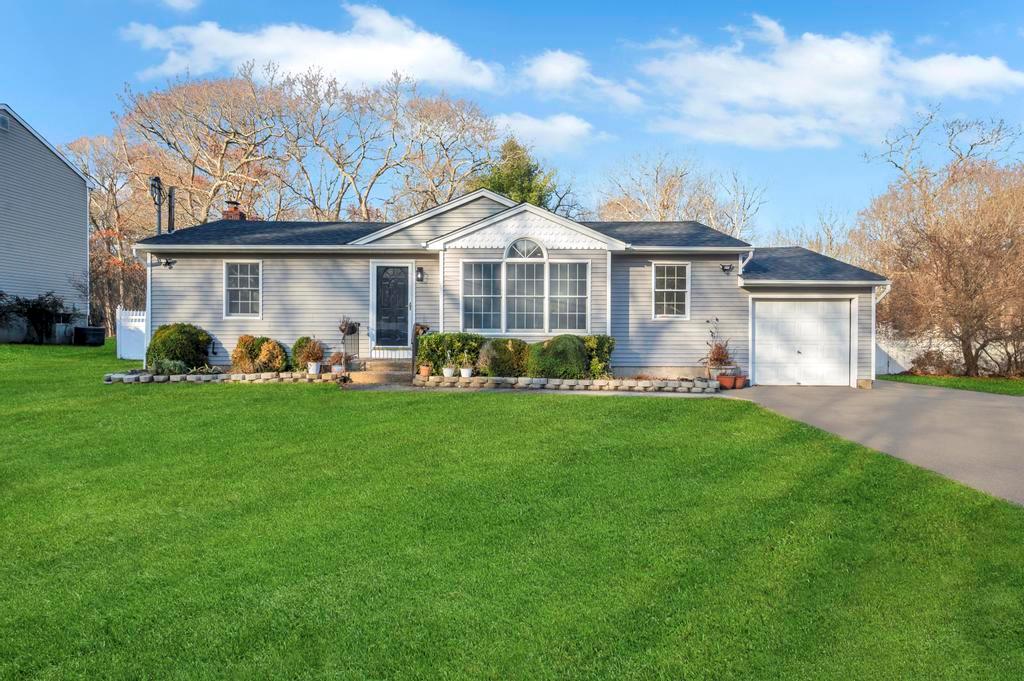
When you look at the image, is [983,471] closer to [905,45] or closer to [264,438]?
[264,438]

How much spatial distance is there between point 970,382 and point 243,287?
719 inches

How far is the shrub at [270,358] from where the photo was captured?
14.0 meters

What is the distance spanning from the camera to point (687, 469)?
607 cm

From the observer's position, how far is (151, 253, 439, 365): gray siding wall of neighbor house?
1452 cm

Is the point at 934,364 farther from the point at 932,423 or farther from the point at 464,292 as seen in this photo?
the point at 464,292

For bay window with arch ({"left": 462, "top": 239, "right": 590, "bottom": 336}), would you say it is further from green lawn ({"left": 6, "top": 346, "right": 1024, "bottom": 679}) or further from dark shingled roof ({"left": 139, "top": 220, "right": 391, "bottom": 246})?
green lawn ({"left": 6, "top": 346, "right": 1024, "bottom": 679})

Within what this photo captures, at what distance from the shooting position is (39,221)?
2369cm

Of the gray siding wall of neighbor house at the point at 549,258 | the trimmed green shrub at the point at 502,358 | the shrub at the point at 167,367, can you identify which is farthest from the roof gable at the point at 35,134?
the trimmed green shrub at the point at 502,358

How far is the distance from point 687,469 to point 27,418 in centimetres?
856

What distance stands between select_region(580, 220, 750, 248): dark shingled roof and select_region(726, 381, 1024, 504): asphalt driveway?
344 centimetres

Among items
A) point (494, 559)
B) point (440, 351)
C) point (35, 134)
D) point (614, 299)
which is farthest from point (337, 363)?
point (35, 134)

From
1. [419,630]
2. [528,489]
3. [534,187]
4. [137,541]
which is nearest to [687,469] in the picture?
[528,489]

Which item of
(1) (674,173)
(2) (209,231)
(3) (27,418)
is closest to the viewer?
(3) (27,418)

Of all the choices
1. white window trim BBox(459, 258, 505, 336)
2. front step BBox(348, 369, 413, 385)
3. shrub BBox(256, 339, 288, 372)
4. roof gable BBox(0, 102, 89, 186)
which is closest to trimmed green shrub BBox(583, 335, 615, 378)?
white window trim BBox(459, 258, 505, 336)
